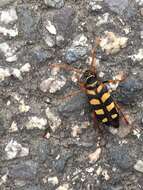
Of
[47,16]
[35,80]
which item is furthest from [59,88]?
[47,16]

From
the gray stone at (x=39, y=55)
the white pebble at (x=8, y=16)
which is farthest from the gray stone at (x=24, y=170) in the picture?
the white pebble at (x=8, y=16)

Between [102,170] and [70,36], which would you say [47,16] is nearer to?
[70,36]

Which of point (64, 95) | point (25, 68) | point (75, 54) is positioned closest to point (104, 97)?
point (64, 95)


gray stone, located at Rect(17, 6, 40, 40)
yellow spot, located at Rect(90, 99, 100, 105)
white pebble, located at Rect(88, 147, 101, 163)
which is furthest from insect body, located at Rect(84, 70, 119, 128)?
gray stone, located at Rect(17, 6, 40, 40)

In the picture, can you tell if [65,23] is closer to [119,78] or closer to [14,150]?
[119,78]

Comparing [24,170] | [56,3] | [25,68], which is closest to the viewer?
[24,170]

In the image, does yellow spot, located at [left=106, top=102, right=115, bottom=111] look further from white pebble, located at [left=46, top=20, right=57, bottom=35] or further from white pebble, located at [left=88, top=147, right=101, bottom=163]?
white pebble, located at [left=46, top=20, right=57, bottom=35]
